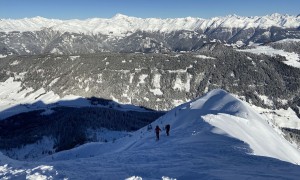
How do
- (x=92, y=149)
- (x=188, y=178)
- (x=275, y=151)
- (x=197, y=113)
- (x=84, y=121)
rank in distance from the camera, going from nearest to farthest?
(x=188, y=178) → (x=275, y=151) → (x=197, y=113) → (x=92, y=149) → (x=84, y=121)

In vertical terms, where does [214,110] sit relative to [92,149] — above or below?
above

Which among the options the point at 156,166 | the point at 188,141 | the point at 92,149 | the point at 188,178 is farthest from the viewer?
the point at 92,149

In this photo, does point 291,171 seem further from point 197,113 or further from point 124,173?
point 197,113

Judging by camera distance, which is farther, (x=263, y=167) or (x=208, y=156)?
(x=208, y=156)

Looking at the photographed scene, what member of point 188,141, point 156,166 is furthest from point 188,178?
point 188,141

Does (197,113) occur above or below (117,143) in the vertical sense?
above

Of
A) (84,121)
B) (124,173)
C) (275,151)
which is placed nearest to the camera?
(124,173)

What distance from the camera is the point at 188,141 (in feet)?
154

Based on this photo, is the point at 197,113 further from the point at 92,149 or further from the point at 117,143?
the point at 92,149

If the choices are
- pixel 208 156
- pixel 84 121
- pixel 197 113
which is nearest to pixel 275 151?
pixel 197 113

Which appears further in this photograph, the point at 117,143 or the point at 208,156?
the point at 117,143

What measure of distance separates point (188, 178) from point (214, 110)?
4984 cm

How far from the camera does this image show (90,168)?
33281mm

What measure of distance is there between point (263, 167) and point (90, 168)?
47.3 ft
